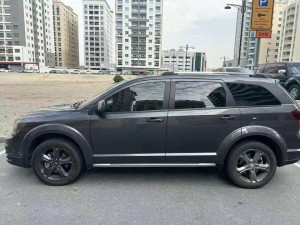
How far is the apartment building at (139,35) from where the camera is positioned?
266 feet

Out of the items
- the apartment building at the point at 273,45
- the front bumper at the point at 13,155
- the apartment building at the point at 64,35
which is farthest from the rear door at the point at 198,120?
the apartment building at the point at 64,35

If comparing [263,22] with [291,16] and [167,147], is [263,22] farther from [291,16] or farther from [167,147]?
[291,16]

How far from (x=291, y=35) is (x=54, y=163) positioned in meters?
93.6

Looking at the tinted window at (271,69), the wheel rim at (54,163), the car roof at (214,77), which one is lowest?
the wheel rim at (54,163)

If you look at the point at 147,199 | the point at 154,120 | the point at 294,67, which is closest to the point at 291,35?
the point at 294,67

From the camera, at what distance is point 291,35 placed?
7912cm

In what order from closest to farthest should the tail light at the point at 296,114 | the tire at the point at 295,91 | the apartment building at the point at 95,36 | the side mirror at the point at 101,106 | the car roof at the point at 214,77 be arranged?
the side mirror at the point at 101,106 → the tail light at the point at 296,114 → the car roof at the point at 214,77 → the tire at the point at 295,91 → the apartment building at the point at 95,36

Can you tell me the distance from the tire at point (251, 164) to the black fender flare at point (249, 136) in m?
0.13

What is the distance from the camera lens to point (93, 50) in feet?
374

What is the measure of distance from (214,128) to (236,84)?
30.2 inches

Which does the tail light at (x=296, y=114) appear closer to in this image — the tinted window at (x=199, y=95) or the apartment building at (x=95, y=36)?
the tinted window at (x=199, y=95)

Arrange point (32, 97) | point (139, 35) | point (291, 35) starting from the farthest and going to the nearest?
1. point (139, 35)
2. point (291, 35)
3. point (32, 97)

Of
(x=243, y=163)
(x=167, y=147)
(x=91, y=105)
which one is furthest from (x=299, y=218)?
(x=91, y=105)

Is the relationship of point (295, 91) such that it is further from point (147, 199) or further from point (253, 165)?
point (147, 199)
